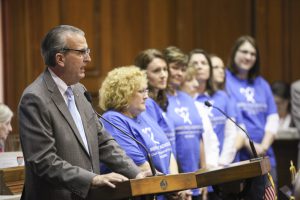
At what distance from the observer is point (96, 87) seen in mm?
6449

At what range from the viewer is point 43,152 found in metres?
3.20

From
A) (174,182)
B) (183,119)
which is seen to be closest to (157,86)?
(183,119)

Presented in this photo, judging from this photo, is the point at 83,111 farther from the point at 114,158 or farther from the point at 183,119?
the point at 183,119

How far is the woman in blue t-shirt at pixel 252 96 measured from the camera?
19.9ft

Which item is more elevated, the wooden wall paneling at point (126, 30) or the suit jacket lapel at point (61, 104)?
the wooden wall paneling at point (126, 30)

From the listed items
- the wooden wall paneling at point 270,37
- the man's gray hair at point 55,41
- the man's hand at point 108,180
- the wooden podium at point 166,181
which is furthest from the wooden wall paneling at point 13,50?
the wooden wall paneling at point 270,37

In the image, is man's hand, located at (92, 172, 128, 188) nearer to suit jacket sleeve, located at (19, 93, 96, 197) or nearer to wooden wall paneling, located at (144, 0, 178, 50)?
suit jacket sleeve, located at (19, 93, 96, 197)

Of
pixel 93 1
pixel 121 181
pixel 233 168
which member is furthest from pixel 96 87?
pixel 121 181

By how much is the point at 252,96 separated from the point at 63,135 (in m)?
3.06

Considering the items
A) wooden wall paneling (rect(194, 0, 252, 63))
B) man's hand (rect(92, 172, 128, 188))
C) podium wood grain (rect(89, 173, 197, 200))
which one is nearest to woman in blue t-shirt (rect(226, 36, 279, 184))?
wooden wall paneling (rect(194, 0, 252, 63))

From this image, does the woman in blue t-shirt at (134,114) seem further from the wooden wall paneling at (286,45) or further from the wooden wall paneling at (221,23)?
the wooden wall paneling at (286,45)

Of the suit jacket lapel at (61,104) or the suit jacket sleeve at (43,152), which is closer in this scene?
the suit jacket sleeve at (43,152)

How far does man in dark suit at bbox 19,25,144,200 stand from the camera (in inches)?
126

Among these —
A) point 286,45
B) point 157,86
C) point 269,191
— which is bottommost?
point 269,191
